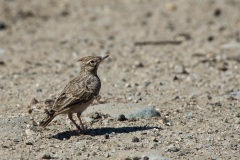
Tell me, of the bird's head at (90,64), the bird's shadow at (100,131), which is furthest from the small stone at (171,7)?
the bird's shadow at (100,131)

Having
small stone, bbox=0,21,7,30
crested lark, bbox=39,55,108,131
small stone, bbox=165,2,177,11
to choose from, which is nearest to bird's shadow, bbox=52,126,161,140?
crested lark, bbox=39,55,108,131

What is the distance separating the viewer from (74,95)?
1048 centimetres

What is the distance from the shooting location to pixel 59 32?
19.7 m

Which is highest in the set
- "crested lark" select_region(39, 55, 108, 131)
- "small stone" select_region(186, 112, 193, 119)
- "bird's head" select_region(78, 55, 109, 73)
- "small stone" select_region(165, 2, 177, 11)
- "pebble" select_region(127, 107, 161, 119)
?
"small stone" select_region(165, 2, 177, 11)

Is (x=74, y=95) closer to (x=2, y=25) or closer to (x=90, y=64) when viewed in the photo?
(x=90, y=64)

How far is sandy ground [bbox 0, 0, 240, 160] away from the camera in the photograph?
10.2m

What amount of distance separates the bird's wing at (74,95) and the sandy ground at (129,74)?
19.5 inches

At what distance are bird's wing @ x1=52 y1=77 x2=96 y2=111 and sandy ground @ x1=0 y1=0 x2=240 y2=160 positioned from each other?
50cm

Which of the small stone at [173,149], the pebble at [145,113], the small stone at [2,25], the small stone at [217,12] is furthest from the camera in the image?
the small stone at [217,12]

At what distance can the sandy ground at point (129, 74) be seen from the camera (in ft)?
33.4

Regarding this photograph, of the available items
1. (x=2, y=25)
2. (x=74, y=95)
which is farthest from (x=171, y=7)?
(x=74, y=95)

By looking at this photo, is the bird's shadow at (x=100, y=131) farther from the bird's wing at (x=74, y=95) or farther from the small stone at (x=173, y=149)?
the small stone at (x=173, y=149)

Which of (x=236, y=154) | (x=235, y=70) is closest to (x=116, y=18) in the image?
(x=235, y=70)

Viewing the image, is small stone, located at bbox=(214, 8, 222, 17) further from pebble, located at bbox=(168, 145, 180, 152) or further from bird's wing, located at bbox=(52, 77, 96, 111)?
pebble, located at bbox=(168, 145, 180, 152)
